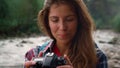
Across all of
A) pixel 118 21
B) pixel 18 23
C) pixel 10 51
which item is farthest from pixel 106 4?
pixel 10 51

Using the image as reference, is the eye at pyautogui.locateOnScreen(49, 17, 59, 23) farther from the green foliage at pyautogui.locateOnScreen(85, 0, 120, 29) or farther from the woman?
the green foliage at pyautogui.locateOnScreen(85, 0, 120, 29)

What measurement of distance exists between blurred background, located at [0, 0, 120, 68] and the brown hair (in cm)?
316

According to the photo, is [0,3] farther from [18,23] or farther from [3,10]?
[18,23]

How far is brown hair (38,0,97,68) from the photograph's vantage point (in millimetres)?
1234

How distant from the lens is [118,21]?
9258 mm

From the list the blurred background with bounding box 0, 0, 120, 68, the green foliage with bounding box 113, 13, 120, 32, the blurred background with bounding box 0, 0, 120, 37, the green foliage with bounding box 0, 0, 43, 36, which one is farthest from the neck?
the green foliage with bounding box 113, 13, 120, 32

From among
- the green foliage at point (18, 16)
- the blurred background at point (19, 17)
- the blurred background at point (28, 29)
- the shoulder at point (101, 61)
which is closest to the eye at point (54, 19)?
the shoulder at point (101, 61)

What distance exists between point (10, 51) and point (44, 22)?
452cm

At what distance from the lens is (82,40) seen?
127 centimetres

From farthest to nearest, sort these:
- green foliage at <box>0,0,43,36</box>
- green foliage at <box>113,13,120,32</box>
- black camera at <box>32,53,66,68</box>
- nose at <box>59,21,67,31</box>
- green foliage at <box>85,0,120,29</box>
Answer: green foliage at <box>85,0,120,29</box> < green foliage at <box>113,13,120,32</box> < green foliage at <box>0,0,43,36</box> < nose at <box>59,21,67,31</box> < black camera at <box>32,53,66,68</box>

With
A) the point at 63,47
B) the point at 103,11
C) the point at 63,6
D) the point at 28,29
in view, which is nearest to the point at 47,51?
the point at 63,47

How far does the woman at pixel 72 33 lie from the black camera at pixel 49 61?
101mm

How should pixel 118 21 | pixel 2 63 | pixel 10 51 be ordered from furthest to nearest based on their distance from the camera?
pixel 118 21, pixel 10 51, pixel 2 63

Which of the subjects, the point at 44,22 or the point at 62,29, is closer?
the point at 62,29
